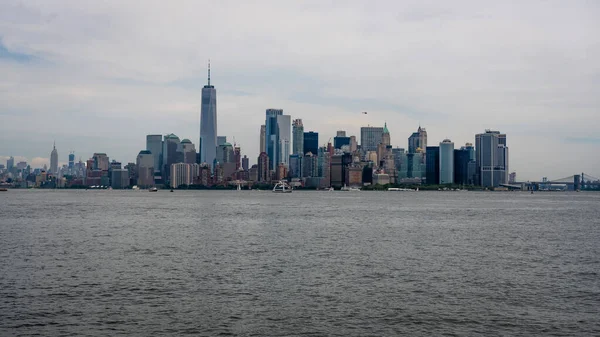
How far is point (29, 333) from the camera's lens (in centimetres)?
2938

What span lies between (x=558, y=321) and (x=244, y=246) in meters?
37.6

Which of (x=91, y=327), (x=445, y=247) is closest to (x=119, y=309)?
(x=91, y=327)

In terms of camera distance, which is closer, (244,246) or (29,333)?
(29,333)

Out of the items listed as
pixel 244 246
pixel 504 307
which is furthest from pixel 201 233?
pixel 504 307

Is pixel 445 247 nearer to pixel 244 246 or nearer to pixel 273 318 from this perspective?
pixel 244 246

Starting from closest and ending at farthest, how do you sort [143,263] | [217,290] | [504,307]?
[504,307] → [217,290] → [143,263]

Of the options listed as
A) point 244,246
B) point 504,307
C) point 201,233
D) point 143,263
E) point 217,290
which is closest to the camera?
point 504,307

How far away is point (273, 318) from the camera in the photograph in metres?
32.6

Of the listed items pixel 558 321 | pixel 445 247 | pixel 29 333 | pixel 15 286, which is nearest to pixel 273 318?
pixel 29 333

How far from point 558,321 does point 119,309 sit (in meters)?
24.7

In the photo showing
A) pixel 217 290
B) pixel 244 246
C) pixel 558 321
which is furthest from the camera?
A: pixel 244 246

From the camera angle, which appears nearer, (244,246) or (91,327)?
(91,327)

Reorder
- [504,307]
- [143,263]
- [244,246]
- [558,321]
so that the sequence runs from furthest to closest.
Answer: [244,246], [143,263], [504,307], [558,321]

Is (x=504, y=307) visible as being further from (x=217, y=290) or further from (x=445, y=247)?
(x=445, y=247)
